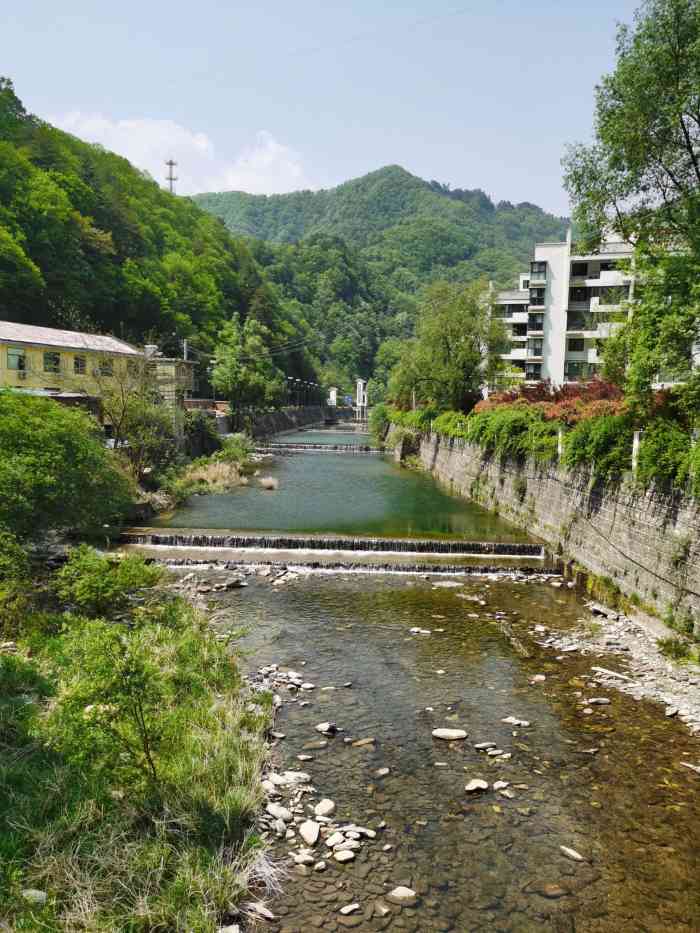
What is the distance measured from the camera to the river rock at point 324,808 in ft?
26.9

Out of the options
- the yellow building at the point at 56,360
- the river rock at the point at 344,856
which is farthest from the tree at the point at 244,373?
the river rock at the point at 344,856

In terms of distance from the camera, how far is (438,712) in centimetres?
1113

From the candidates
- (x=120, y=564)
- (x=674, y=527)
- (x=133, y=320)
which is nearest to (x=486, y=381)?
(x=674, y=527)

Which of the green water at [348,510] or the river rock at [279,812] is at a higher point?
the green water at [348,510]

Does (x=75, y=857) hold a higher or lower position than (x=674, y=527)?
lower

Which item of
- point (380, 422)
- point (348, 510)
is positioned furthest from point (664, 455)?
point (380, 422)

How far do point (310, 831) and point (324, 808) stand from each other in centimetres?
51

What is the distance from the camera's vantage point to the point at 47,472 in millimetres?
14828

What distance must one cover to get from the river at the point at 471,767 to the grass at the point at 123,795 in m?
0.75

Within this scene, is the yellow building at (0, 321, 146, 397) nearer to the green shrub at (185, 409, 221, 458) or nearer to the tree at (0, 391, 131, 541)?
the green shrub at (185, 409, 221, 458)

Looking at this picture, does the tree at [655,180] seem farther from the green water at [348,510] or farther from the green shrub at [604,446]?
the green water at [348,510]

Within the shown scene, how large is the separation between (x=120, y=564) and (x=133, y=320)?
6431cm

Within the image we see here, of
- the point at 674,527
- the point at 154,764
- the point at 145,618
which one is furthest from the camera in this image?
the point at 674,527

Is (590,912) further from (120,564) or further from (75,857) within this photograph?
(120,564)
